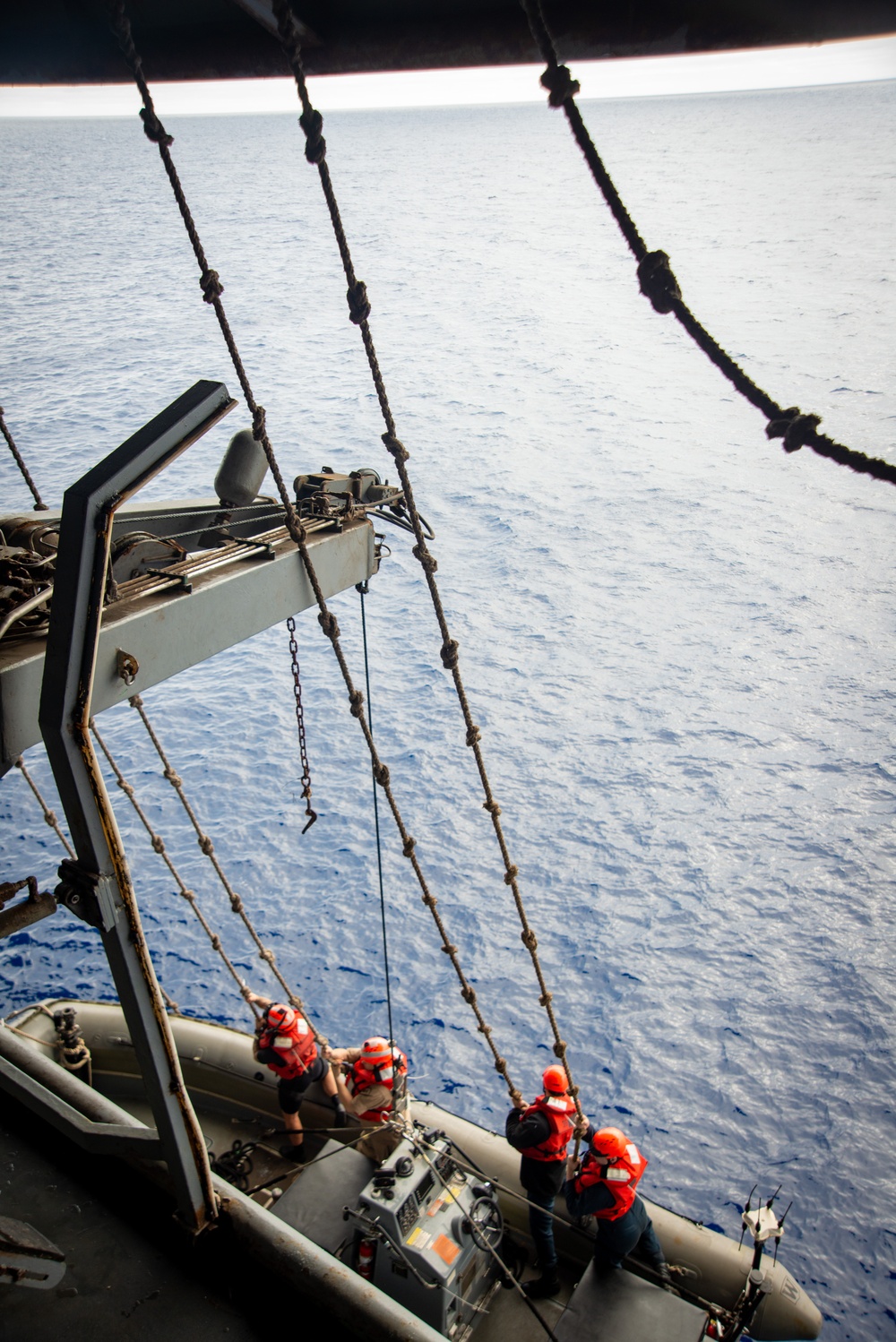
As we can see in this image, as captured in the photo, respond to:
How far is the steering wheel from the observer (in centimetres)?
508

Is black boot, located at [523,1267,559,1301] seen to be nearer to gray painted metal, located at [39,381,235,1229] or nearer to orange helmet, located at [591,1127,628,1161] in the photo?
orange helmet, located at [591,1127,628,1161]

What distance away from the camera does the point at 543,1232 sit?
5.59 metres

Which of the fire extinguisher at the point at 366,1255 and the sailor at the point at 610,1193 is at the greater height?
the sailor at the point at 610,1193

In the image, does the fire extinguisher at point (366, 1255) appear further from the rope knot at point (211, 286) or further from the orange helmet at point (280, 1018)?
the rope knot at point (211, 286)

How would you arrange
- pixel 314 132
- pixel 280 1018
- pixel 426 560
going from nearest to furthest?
pixel 314 132, pixel 426 560, pixel 280 1018

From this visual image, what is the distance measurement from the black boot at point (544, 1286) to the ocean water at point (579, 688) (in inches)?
117

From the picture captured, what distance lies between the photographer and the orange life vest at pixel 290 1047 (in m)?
6.12

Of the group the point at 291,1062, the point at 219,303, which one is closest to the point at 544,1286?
the point at 291,1062

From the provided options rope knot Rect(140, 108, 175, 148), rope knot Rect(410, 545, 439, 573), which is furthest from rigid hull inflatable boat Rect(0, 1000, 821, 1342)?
rope knot Rect(140, 108, 175, 148)

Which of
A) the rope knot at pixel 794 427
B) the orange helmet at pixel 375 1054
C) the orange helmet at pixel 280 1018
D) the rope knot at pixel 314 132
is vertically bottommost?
the orange helmet at pixel 375 1054

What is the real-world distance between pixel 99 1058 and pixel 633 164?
4547 cm

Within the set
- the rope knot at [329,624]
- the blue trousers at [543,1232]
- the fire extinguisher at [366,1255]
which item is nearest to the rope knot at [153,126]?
the rope knot at [329,624]

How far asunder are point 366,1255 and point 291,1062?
56.1 inches

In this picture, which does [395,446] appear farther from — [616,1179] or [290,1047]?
[290,1047]
